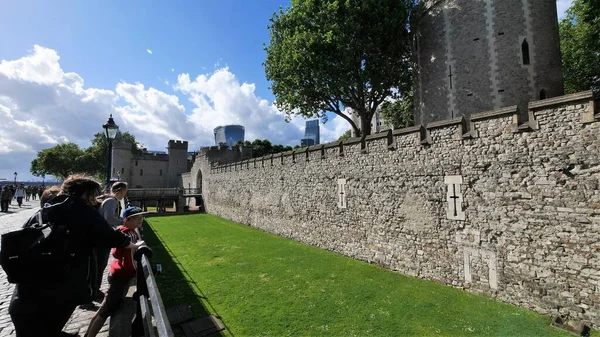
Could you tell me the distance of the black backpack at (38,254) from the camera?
220cm

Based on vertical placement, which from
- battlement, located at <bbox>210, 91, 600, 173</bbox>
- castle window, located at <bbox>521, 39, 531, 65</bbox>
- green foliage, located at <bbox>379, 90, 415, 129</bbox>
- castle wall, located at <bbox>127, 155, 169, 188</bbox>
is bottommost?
battlement, located at <bbox>210, 91, 600, 173</bbox>

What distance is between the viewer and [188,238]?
15.6 m

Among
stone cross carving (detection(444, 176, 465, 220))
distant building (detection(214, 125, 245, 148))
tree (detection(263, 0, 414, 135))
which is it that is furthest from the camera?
distant building (detection(214, 125, 245, 148))

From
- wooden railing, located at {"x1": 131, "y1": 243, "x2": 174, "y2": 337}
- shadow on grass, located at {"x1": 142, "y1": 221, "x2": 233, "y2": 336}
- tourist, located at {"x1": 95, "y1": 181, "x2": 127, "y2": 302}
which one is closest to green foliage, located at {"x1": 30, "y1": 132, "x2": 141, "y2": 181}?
shadow on grass, located at {"x1": 142, "y1": 221, "x2": 233, "y2": 336}

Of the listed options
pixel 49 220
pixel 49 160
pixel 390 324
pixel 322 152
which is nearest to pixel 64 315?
pixel 49 220

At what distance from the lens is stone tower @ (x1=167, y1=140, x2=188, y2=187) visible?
4856 cm

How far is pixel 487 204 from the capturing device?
Result: 7195 mm

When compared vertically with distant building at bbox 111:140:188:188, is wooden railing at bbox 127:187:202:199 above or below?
below

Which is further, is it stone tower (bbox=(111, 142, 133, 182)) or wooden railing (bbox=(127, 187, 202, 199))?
stone tower (bbox=(111, 142, 133, 182))

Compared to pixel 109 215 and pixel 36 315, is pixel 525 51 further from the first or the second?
pixel 36 315

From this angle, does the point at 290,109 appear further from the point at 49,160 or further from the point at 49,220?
the point at 49,160

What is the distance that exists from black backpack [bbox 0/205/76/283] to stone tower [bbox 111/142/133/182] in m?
49.1

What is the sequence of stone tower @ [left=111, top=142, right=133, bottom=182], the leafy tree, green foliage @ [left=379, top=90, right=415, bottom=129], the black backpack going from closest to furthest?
the black backpack → green foliage @ [left=379, top=90, right=415, bottom=129] → stone tower @ [left=111, top=142, right=133, bottom=182] → the leafy tree

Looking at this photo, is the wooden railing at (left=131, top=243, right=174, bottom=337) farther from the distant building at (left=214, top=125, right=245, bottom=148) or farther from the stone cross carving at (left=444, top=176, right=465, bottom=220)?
the distant building at (left=214, top=125, right=245, bottom=148)
